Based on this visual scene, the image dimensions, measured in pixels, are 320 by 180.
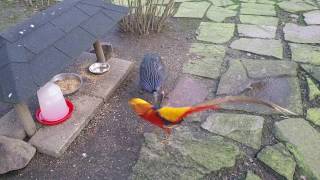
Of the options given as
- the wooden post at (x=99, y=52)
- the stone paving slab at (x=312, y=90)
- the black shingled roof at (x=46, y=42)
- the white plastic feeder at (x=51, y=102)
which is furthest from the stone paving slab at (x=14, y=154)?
the stone paving slab at (x=312, y=90)

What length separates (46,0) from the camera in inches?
218

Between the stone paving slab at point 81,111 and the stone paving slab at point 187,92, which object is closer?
the stone paving slab at point 81,111

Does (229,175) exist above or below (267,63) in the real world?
below

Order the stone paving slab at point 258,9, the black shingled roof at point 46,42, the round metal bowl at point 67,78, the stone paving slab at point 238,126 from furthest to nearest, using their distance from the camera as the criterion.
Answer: the stone paving slab at point 258,9 < the round metal bowl at point 67,78 < the stone paving slab at point 238,126 < the black shingled roof at point 46,42

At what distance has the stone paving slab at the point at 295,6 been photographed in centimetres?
522

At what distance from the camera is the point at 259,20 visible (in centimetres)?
497

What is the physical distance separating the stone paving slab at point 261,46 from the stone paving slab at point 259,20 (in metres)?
0.52

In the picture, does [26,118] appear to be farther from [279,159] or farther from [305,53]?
[305,53]

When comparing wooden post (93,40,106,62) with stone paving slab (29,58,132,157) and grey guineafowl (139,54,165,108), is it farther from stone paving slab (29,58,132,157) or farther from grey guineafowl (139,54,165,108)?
grey guineafowl (139,54,165,108)

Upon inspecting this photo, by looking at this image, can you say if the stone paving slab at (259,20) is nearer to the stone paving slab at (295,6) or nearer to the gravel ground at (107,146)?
the stone paving slab at (295,6)

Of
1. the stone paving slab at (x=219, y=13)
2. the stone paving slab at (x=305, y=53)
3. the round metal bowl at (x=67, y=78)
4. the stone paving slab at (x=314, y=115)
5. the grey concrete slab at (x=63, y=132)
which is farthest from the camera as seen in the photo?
the stone paving slab at (x=219, y=13)

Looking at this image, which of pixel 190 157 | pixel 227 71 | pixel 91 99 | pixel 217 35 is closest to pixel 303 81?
pixel 227 71

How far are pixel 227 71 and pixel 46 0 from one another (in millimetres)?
3287

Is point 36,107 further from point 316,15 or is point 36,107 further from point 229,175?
point 316,15
